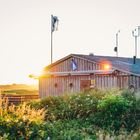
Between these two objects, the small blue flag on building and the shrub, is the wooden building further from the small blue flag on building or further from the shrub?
the shrub

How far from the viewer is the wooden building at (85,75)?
85.1ft

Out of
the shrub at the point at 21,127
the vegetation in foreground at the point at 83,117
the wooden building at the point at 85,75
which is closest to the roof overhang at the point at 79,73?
the wooden building at the point at 85,75

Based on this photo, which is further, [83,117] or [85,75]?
[85,75]

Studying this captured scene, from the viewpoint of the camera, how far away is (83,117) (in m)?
16.5

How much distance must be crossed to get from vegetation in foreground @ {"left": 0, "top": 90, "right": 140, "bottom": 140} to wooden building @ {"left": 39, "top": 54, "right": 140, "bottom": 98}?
7.40 meters

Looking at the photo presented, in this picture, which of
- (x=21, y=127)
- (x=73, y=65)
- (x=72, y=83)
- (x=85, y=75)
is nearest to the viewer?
(x=21, y=127)

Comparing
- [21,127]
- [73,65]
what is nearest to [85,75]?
[73,65]

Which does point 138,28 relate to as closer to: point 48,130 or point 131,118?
point 131,118

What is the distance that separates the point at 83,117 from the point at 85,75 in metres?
12.1

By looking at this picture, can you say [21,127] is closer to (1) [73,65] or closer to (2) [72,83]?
(2) [72,83]

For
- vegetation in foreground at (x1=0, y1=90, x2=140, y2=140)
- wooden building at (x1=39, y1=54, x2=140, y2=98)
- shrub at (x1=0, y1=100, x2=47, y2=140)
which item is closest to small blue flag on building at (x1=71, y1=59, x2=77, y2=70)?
wooden building at (x1=39, y1=54, x2=140, y2=98)

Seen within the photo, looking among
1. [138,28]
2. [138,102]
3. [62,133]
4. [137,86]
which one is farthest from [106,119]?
[138,28]

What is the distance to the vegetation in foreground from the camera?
1182 cm

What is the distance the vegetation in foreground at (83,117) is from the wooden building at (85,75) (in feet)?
24.3
